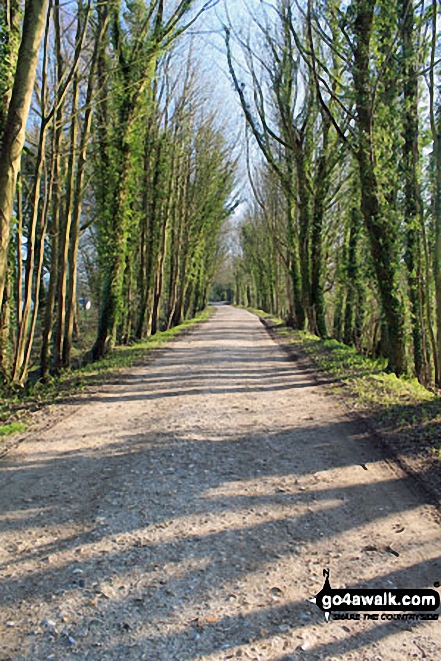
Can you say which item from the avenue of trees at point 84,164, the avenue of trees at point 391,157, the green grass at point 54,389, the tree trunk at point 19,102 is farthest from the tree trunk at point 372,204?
the tree trunk at point 19,102

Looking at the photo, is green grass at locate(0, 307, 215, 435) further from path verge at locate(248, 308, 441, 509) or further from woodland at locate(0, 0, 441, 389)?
path verge at locate(248, 308, 441, 509)

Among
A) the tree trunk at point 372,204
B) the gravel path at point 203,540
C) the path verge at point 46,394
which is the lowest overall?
the gravel path at point 203,540

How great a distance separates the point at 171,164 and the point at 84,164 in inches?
439

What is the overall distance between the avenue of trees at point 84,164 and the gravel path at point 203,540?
3.91 m

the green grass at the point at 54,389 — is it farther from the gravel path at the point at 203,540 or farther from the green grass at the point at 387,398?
the green grass at the point at 387,398

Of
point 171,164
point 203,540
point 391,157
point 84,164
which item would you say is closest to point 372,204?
point 391,157

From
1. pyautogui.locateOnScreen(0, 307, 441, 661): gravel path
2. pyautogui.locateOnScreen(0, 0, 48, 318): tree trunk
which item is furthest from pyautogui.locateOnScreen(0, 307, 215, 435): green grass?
pyautogui.locateOnScreen(0, 0, 48, 318): tree trunk

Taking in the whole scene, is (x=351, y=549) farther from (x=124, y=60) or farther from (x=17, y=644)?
(x=124, y=60)

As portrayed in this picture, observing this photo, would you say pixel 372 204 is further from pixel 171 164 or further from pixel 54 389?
pixel 171 164

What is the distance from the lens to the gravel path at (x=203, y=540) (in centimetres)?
272

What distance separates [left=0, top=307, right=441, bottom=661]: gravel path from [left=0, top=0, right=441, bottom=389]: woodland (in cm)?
376

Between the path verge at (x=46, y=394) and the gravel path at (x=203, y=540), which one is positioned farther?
the path verge at (x=46, y=394)

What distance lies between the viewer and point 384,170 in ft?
35.4

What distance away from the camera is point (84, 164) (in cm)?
1165
